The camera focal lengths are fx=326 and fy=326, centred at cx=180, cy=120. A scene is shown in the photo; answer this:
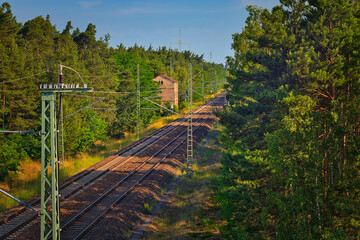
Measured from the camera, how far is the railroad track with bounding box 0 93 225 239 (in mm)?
17984

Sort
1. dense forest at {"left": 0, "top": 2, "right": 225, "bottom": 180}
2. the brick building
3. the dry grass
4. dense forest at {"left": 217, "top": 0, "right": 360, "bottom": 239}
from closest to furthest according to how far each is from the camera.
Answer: dense forest at {"left": 217, "top": 0, "right": 360, "bottom": 239} → the dry grass → dense forest at {"left": 0, "top": 2, "right": 225, "bottom": 180} → the brick building

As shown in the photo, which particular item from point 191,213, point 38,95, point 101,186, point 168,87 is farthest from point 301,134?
point 168,87

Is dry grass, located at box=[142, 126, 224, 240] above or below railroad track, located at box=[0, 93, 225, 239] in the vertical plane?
below

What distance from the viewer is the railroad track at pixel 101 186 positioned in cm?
1798

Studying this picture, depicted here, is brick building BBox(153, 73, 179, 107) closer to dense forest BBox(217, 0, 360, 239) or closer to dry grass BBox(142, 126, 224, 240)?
dry grass BBox(142, 126, 224, 240)

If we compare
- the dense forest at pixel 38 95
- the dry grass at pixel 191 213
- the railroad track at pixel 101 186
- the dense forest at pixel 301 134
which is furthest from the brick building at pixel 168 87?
the dense forest at pixel 301 134

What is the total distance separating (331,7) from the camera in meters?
15.5

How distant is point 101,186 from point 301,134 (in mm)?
18862

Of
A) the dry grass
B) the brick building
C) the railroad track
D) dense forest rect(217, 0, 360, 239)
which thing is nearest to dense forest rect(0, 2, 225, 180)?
the railroad track

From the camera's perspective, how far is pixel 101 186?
2577 centimetres

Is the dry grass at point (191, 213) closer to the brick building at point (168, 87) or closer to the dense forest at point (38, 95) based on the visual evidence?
the dense forest at point (38, 95)

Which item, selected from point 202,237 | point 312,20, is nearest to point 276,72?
point 312,20

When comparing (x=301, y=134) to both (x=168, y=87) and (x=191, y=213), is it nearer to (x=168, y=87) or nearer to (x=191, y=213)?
(x=191, y=213)

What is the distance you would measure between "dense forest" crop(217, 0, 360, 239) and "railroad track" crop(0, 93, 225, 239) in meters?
8.20
